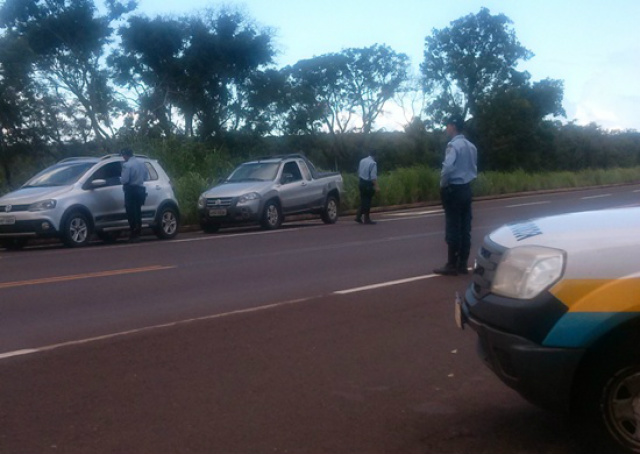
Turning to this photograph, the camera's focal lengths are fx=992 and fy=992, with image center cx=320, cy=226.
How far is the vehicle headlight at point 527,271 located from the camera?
4.83 m

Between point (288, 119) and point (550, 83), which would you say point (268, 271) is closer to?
point (288, 119)

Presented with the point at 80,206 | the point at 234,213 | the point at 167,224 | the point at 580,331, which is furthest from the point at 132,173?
the point at 580,331

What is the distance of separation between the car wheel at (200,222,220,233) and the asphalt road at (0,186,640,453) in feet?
29.7

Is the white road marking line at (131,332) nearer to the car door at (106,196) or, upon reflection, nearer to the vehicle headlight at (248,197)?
the car door at (106,196)

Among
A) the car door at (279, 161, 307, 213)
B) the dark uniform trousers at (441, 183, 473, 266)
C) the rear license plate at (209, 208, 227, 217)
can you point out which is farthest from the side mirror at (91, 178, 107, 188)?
the dark uniform trousers at (441, 183, 473, 266)

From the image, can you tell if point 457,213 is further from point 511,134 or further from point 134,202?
point 511,134

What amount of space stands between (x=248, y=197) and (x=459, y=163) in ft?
37.2

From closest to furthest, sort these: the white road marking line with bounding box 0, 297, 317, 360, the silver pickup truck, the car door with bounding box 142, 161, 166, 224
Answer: the white road marking line with bounding box 0, 297, 317, 360 < the car door with bounding box 142, 161, 166, 224 < the silver pickup truck

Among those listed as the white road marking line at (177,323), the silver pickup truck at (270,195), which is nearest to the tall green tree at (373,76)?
the silver pickup truck at (270,195)

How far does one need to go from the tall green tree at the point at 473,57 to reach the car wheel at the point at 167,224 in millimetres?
45180

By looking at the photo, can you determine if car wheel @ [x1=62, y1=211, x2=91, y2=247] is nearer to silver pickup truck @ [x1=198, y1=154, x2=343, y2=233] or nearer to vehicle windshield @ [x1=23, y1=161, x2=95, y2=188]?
vehicle windshield @ [x1=23, y1=161, x2=95, y2=188]

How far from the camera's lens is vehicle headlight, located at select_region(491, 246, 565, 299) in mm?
4828

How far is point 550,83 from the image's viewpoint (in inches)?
2520

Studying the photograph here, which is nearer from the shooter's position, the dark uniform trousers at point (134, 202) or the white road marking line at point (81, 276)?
Answer: the white road marking line at point (81, 276)
